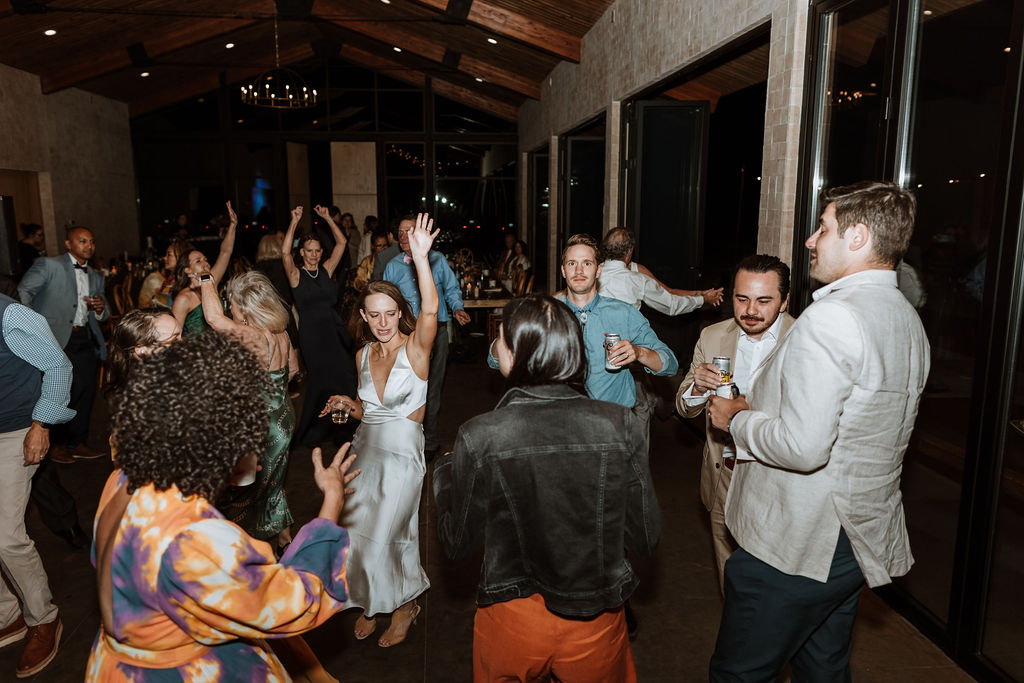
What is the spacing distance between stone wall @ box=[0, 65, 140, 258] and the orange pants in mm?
12016

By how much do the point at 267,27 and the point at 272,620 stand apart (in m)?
13.7

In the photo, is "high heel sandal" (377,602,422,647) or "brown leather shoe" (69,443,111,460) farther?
"brown leather shoe" (69,443,111,460)

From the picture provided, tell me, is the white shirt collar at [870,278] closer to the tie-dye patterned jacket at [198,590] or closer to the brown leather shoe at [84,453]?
the tie-dye patterned jacket at [198,590]

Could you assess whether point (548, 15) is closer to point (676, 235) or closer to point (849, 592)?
point (676, 235)

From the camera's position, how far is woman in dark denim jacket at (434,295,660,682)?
1684mm

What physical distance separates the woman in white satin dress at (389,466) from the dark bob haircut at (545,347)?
1.07 metres

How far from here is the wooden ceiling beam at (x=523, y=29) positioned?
29.0ft

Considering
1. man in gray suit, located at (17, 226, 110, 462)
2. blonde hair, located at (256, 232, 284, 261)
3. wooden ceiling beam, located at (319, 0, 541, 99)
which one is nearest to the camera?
man in gray suit, located at (17, 226, 110, 462)

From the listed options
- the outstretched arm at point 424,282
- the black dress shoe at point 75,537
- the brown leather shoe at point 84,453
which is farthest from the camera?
the brown leather shoe at point 84,453

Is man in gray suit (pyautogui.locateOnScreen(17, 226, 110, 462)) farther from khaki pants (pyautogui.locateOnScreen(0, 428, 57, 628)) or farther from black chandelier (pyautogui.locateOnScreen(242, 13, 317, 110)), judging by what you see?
black chandelier (pyautogui.locateOnScreen(242, 13, 317, 110))

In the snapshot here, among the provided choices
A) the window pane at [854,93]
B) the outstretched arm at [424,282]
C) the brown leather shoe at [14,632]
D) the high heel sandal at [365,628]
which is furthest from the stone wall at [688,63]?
the brown leather shoe at [14,632]

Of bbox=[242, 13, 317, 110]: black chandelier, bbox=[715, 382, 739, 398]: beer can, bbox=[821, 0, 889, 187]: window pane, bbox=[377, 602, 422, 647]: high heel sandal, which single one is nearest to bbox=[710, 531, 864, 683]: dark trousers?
bbox=[715, 382, 739, 398]: beer can

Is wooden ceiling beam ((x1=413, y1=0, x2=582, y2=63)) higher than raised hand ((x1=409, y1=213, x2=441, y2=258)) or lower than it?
higher

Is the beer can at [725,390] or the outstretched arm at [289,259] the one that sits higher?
the outstretched arm at [289,259]
